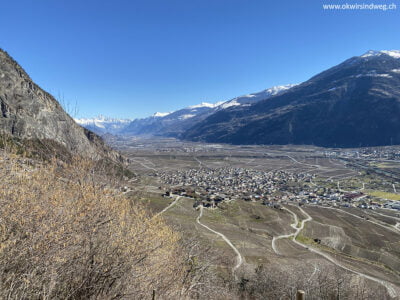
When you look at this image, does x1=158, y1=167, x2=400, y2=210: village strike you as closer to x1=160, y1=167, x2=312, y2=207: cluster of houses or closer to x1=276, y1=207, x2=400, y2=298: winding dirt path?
x1=160, y1=167, x2=312, y2=207: cluster of houses

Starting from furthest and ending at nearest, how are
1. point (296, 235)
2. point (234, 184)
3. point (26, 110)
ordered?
point (234, 184)
point (26, 110)
point (296, 235)

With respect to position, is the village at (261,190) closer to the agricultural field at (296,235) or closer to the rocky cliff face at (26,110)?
the agricultural field at (296,235)

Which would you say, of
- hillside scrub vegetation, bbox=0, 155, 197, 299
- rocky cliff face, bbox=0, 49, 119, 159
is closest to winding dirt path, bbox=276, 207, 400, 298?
hillside scrub vegetation, bbox=0, 155, 197, 299

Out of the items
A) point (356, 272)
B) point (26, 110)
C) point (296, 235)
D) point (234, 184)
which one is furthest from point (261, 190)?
point (26, 110)

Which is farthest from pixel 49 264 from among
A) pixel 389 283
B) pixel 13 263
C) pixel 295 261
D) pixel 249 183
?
pixel 249 183

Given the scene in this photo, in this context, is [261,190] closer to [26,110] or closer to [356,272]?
[356,272]

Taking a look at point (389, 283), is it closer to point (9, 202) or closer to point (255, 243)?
point (255, 243)
